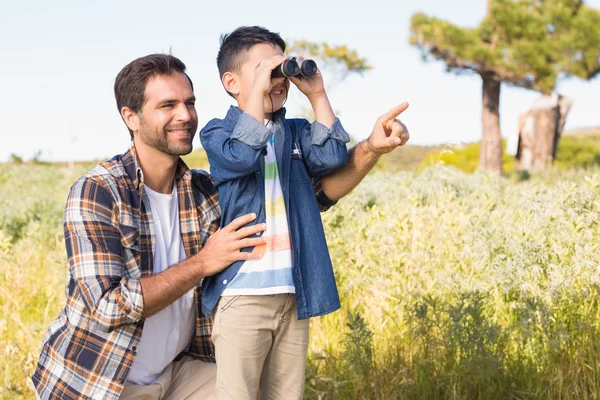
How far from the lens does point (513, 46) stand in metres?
16.0

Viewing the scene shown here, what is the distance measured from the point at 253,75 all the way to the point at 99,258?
78 cm

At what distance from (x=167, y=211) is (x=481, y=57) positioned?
47.7 feet

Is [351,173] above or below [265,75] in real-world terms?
below

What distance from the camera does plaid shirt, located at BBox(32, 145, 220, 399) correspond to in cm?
227

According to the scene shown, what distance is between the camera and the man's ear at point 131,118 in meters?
2.50

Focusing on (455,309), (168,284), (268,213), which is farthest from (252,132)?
(455,309)

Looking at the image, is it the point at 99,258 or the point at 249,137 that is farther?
the point at 99,258

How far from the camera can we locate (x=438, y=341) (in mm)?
3275

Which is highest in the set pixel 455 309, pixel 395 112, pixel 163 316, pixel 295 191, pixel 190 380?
pixel 395 112

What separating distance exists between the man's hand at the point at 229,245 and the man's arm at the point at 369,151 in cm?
41

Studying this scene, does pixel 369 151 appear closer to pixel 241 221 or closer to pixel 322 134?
pixel 322 134

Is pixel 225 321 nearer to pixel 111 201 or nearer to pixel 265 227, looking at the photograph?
pixel 265 227

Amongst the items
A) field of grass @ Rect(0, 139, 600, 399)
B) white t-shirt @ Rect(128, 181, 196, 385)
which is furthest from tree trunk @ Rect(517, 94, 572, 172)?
white t-shirt @ Rect(128, 181, 196, 385)

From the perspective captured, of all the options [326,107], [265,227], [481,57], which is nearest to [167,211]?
[265,227]
